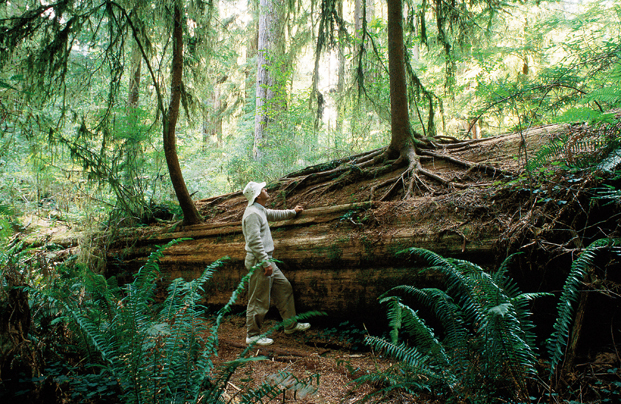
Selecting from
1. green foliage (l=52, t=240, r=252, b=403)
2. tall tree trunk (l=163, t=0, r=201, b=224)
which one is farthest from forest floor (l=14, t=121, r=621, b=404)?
tall tree trunk (l=163, t=0, r=201, b=224)

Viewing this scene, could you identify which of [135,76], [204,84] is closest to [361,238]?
[204,84]

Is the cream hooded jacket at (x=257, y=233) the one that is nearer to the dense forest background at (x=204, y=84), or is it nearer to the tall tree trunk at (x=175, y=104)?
the tall tree trunk at (x=175, y=104)

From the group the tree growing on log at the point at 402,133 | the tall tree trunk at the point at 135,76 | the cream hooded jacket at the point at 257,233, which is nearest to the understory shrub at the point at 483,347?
the cream hooded jacket at the point at 257,233

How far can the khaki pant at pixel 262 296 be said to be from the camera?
4898 millimetres

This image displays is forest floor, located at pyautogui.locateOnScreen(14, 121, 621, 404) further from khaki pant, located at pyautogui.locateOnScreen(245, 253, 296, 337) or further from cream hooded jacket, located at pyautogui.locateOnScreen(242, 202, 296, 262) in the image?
cream hooded jacket, located at pyautogui.locateOnScreen(242, 202, 296, 262)

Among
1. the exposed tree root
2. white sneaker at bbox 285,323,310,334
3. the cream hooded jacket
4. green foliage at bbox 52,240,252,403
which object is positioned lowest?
white sneaker at bbox 285,323,310,334

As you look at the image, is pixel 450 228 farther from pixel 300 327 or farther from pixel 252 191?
pixel 252 191

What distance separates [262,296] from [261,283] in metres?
0.21

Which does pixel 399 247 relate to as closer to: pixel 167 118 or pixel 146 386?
pixel 146 386

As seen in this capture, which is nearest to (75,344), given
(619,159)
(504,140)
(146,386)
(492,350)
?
(146,386)

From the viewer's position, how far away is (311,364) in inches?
151

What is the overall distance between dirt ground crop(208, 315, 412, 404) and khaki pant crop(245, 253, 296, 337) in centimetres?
32

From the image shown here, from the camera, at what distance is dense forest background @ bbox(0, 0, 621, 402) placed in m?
2.33

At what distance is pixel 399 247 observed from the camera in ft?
14.0
